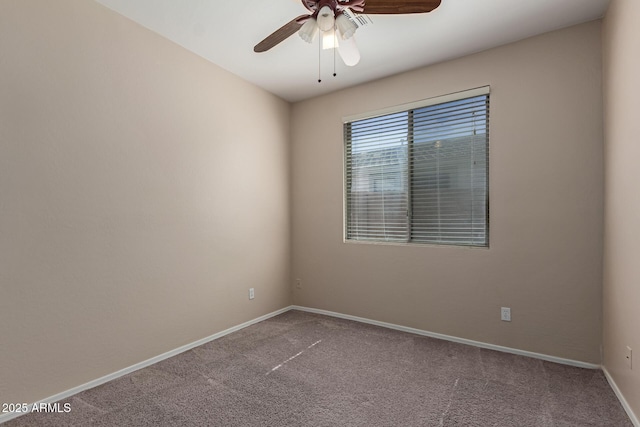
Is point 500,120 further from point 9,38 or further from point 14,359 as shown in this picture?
point 14,359

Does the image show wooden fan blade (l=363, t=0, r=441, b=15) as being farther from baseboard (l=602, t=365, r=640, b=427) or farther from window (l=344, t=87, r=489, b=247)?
baseboard (l=602, t=365, r=640, b=427)

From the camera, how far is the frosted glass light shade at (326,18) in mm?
1651

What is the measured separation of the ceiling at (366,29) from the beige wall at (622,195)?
51 centimetres

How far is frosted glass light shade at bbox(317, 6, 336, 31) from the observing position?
1.65m

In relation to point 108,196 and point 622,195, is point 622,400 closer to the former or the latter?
point 622,195

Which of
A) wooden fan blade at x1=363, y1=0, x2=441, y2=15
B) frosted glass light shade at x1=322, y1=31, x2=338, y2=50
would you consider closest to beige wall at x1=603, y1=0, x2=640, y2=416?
wooden fan blade at x1=363, y1=0, x2=441, y2=15

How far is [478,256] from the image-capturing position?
9.28 feet

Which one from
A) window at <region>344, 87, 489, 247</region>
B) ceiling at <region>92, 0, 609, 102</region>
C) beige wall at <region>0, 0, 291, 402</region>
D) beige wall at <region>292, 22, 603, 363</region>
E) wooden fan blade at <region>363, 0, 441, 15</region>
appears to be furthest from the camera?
window at <region>344, 87, 489, 247</region>

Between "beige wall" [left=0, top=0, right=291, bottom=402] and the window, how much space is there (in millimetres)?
1295

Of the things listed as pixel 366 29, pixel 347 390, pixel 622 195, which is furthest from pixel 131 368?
pixel 622 195

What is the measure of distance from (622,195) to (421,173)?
1535 millimetres

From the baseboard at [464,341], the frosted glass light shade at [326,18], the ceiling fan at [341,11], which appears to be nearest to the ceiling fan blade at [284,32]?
the ceiling fan at [341,11]

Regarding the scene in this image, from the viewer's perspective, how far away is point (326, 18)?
5.51ft

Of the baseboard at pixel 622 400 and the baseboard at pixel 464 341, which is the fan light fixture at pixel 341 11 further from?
the baseboard at pixel 464 341
